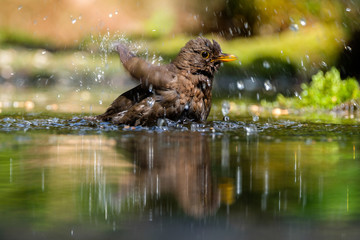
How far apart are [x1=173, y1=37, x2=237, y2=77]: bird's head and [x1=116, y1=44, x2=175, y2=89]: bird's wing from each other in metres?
0.32

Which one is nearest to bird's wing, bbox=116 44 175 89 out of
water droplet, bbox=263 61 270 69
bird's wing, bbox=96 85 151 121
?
bird's wing, bbox=96 85 151 121

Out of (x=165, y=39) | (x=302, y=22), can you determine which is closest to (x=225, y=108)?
(x=302, y=22)

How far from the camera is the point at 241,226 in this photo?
9.70 feet

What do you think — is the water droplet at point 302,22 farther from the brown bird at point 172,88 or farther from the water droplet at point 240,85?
the brown bird at point 172,88

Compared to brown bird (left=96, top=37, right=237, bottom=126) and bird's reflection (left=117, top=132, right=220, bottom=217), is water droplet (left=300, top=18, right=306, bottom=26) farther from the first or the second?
bird's reflection (left=117, top=132, right=220, bottom=217)

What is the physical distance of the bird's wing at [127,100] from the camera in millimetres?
7224

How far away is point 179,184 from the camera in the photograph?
3.90 m

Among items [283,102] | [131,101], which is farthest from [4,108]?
[283,102]

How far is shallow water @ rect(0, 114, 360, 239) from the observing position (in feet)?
9.65

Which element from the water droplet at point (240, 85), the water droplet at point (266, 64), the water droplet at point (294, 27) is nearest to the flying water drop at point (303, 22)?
the water droplet at point (294, 27)

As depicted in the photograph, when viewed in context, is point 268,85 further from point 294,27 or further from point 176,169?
point 176,169

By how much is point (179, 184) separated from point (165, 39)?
13.6m

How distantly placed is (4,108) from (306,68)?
6.71 m

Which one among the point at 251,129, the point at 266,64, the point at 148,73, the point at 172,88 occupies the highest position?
the point at 266,64
